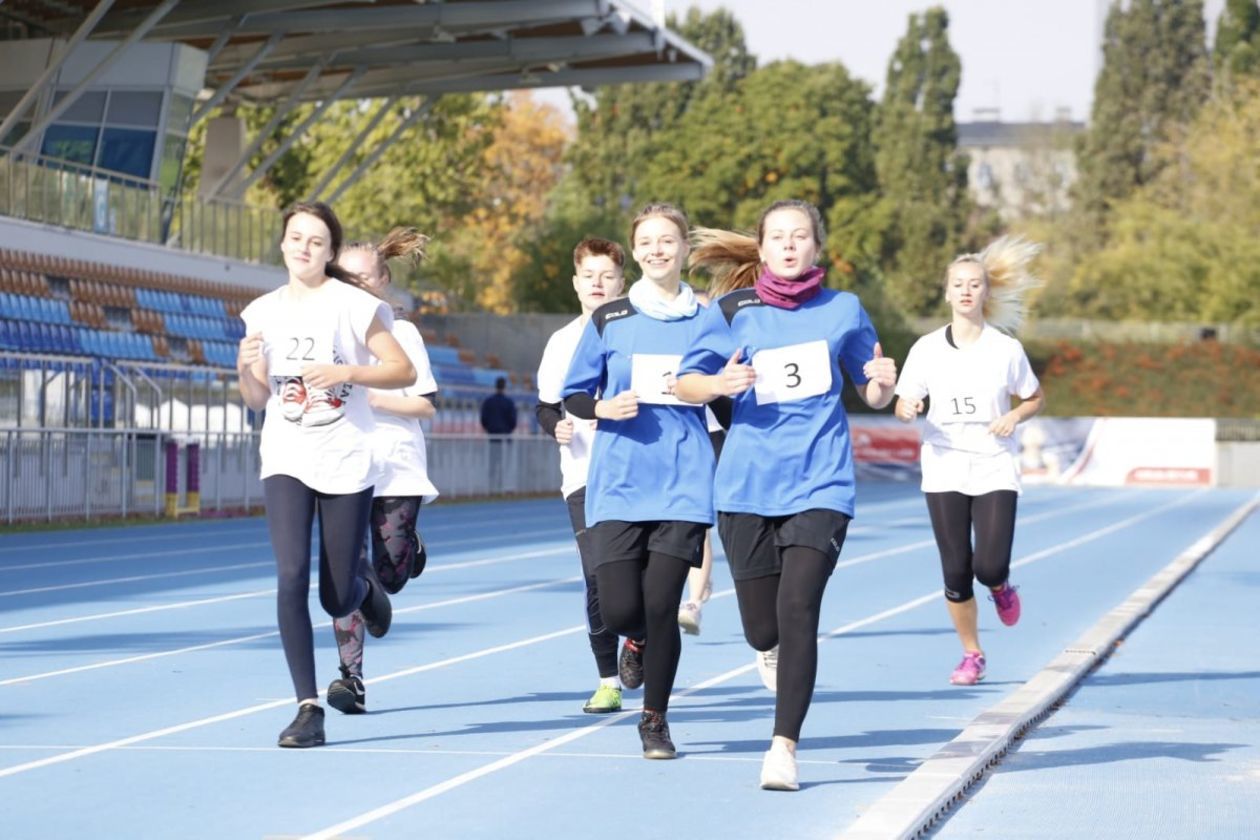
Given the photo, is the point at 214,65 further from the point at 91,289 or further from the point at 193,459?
the point at 193,459

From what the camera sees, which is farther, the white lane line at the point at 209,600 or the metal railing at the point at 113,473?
the metal railing at the point at 113,473

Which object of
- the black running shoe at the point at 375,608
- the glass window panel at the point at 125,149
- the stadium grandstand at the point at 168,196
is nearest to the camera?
the black running shoe at the point at 375,608

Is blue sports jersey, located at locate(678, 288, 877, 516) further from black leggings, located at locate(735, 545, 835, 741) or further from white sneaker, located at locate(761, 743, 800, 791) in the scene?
white sneaker, located at locate(761, 743, 800, 791)

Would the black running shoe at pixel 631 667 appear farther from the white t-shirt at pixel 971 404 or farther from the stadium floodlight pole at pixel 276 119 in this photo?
the stadium floodlight pole at pixel 276 119

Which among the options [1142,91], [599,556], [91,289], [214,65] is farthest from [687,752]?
[1142,91]

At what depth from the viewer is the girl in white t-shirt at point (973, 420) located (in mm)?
11078

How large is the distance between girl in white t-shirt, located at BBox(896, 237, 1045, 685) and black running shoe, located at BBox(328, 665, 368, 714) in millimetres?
3005

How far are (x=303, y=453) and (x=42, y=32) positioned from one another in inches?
1415

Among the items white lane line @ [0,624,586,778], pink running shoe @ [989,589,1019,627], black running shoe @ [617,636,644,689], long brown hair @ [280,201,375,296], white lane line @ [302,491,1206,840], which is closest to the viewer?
white lane line @ [302,491,1206,840]

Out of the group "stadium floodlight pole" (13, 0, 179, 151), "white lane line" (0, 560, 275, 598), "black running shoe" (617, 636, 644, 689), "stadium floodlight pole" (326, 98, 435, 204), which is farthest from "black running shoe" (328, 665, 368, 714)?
"stadium floodlight pole" (326, 98, 435, 204)

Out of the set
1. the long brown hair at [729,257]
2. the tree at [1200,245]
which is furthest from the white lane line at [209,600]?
the tree at [1200,245]

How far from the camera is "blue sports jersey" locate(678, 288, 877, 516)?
304 inches

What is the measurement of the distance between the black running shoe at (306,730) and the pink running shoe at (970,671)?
12.4 feet

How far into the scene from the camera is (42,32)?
139 feet
